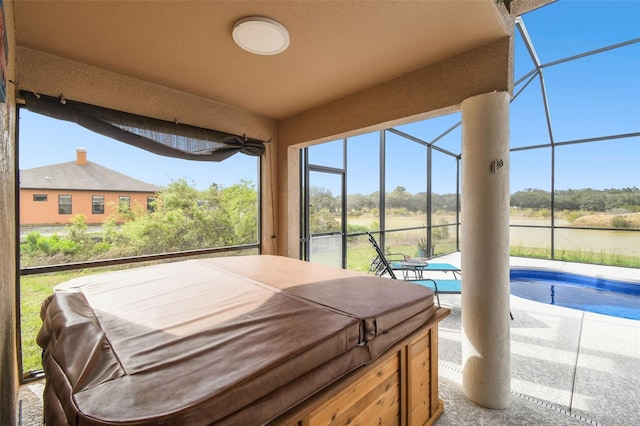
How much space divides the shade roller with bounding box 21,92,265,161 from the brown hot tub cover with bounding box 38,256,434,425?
1276 millimetres

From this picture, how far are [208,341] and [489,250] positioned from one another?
1.84m

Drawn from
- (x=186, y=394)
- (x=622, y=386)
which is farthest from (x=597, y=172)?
(x=186, y=394)

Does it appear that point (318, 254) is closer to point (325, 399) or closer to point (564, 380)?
point (564, 380)

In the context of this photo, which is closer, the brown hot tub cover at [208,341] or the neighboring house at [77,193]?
the brown hot tub cover at [208,341]

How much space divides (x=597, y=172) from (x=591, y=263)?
2142mm

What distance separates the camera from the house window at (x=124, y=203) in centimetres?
267

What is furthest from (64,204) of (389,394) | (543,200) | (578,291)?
(543,200)

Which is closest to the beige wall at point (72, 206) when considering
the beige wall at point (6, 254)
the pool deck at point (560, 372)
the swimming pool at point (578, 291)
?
the beige wall at point (6, 254)

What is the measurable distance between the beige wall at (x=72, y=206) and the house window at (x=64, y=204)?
2 cm

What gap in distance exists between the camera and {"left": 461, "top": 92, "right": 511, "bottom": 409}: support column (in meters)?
1.87

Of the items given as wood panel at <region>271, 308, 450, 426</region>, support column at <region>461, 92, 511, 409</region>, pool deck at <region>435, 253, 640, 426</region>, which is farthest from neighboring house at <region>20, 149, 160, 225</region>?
pool deck at <region>435, 253, 640, 426</region>

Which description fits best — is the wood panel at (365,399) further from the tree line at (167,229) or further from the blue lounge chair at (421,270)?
the tree line at (167,229)

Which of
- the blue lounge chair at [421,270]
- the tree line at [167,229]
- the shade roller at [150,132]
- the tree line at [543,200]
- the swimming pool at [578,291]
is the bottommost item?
the swimming pool at [578,291]

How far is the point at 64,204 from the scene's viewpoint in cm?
234
